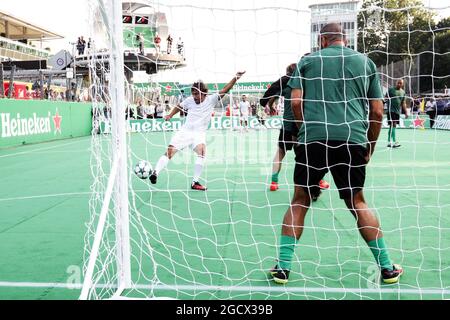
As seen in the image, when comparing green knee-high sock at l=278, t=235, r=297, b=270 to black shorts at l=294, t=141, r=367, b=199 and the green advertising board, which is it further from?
the green advertising board

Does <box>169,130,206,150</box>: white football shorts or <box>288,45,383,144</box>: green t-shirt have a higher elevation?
<box>288,45,383,144</box>: green t-shirt

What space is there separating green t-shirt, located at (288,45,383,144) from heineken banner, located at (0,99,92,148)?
1354 centimetres

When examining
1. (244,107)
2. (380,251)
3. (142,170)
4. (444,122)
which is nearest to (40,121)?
(244,107)

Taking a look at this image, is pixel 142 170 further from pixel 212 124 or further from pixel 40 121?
pixel 212 124

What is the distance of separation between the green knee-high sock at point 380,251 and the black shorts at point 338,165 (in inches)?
15.8

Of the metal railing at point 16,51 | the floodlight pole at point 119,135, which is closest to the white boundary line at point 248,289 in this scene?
the floodlight pole at point 119,135

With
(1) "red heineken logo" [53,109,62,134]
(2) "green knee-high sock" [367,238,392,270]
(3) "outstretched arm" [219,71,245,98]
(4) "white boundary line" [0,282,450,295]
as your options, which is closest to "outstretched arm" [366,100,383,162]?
(2) "green knee-high sock" [367,238,392,270]

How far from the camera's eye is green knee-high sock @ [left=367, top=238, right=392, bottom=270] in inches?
140

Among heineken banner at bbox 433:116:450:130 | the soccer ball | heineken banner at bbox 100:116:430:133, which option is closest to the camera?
the soccer ball

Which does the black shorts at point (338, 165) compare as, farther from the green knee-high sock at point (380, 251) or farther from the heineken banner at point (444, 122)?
the heineken banner at point (444, 122)

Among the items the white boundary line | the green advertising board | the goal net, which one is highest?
the green advertising board

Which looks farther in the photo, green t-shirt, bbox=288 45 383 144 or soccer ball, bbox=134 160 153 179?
soccer ball, bbox=134 160 153 179

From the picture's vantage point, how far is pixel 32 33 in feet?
174

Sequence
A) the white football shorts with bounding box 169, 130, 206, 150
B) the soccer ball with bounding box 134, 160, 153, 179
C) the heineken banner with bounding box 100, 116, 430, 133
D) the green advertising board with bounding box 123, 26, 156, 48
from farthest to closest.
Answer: the heineken banner with bounding box 100, 116, 430, 133 → the white football shorts with bounding box 169, 130, 206, 150 → the soccer ball with bounding box 134, 160, 153, 179 → the green advertising board with bounding box 123, 26, 156, 48
